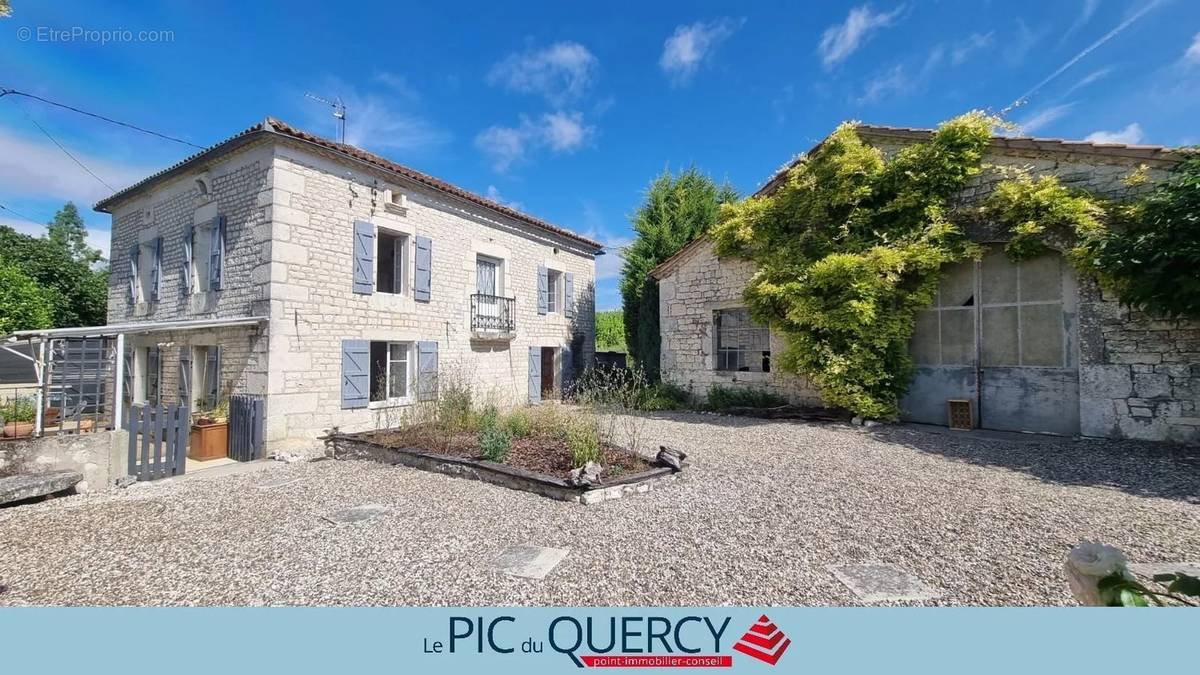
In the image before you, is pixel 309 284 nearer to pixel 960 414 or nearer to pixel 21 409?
pixel 21 409

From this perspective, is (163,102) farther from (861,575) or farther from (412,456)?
(861,575)

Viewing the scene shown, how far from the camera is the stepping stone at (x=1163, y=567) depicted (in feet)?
9.42

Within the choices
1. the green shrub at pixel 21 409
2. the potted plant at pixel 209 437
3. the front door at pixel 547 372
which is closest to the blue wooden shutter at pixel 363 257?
the potted plant at pixel 209 437

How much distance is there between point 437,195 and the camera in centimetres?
1006

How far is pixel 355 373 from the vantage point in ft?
27.7

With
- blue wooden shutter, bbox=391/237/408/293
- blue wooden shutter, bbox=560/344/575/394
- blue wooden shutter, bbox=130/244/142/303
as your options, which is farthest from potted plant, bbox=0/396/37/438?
blue wooden shutter, bbox=560/344/575/394

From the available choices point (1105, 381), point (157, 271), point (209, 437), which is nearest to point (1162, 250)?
point (1105, 381)

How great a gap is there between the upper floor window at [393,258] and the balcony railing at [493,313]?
168 centimetres

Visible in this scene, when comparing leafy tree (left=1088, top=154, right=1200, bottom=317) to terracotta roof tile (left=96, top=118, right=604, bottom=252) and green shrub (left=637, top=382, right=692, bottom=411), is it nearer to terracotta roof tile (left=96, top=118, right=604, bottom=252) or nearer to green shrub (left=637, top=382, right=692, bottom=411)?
green shrub (left=637, top=382, right=692, bottom=411)

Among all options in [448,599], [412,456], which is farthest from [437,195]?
[448,599]

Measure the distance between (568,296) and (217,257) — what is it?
794 centimetres

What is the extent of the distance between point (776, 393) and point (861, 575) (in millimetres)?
6962

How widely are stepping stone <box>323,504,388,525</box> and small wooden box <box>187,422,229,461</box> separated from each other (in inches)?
176

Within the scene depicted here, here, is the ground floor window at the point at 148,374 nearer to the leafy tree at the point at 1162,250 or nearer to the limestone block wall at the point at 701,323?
the limestone block wall at the point at 701,323
